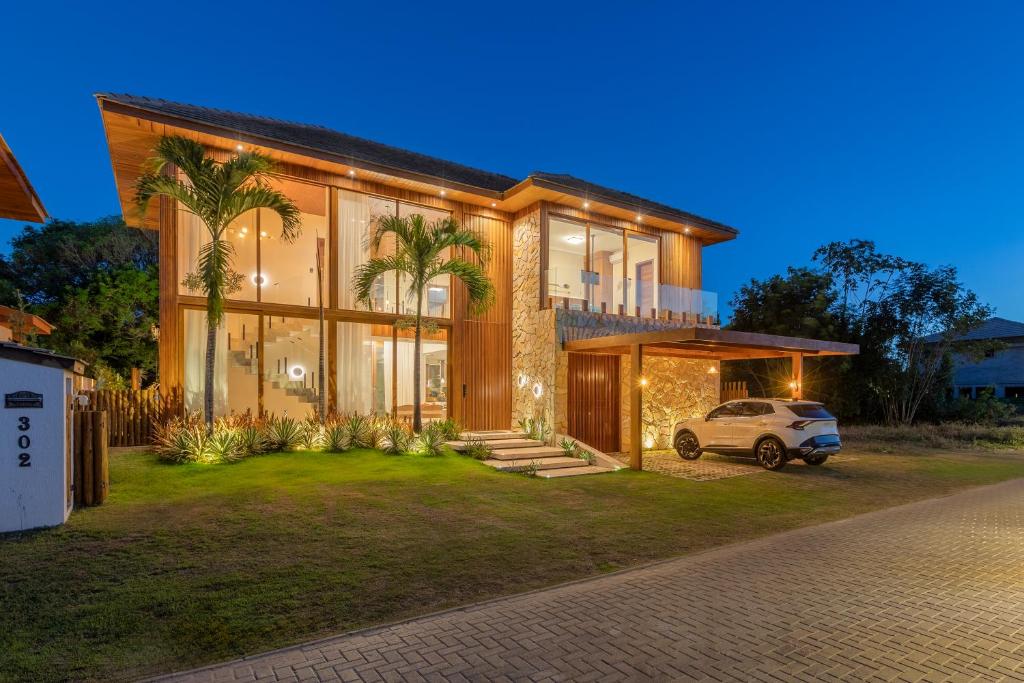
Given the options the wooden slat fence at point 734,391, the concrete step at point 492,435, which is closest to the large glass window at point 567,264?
the concrete step at point 492,435

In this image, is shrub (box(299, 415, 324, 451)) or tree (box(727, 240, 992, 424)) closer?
shrub (box(299, 415, 324, 451))

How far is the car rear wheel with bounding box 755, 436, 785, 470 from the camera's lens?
1170cm

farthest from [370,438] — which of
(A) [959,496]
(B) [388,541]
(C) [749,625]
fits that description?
(A) [959,496]

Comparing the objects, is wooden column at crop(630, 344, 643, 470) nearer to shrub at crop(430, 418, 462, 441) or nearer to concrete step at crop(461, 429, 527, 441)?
concrete step at crop(461, 429, 527, 441)

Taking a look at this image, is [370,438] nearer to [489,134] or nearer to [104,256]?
[104,256]

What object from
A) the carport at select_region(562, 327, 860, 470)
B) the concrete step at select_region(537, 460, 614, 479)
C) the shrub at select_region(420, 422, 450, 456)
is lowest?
the concrete step at select_region(537, 460, 614, 479)

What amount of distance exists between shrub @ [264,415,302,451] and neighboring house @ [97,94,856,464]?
1624mm

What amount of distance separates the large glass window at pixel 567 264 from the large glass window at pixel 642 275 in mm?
1551

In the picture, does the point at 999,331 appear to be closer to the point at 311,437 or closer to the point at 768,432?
the point at 768,432

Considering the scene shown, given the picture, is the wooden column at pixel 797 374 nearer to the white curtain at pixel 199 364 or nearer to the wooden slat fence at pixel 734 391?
the wooden slat fence at pixel 734 391

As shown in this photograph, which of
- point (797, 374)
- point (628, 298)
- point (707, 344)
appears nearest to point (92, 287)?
point (628, 298)

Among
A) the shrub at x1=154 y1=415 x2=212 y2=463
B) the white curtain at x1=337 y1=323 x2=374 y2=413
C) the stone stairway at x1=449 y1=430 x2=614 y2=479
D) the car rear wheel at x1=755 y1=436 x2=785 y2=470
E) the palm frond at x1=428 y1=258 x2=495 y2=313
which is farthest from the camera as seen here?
the white curtain at x1=337 y1=323 x2=374 y2=413

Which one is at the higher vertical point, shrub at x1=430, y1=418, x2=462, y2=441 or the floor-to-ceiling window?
the floor-to-ceiling window

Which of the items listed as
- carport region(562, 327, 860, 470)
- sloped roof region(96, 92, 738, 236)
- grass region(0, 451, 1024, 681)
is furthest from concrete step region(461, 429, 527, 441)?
sloped roof region(96, 92, 738, 236)
